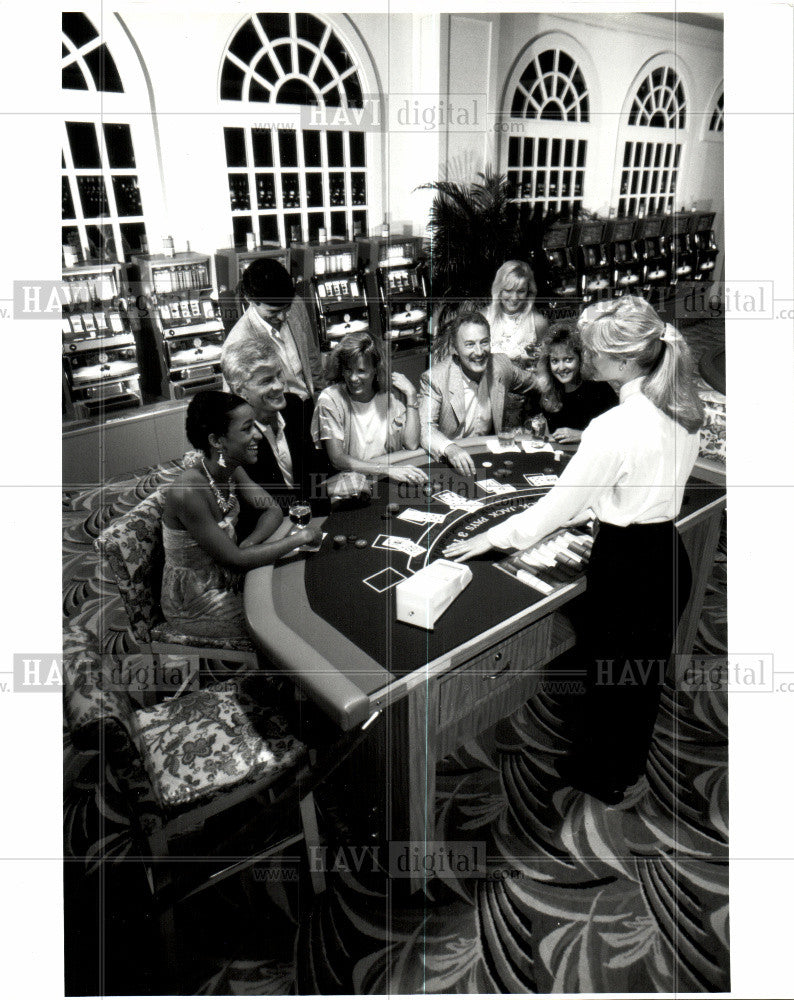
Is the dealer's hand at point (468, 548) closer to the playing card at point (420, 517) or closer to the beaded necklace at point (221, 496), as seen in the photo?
the playing card at point (420, 517)

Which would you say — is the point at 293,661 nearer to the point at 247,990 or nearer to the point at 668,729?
the point at 247,990

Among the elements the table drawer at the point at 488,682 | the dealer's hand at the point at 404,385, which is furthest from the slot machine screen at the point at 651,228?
the table drawer at the point at 488,682

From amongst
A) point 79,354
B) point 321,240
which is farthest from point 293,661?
point 321,240

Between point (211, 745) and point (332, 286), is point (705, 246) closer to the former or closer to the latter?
point (211, 745)

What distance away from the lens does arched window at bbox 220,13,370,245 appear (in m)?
2.00

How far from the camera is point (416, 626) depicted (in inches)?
76.5

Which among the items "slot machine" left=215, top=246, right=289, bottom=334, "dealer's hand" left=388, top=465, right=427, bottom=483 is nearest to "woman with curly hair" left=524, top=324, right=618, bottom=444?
"dealer's hand" left=388, top=465, right=427, bottom=483

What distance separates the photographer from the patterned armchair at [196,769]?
161cm

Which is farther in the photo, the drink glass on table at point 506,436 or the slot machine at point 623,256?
the drink glass on table at point 506,436

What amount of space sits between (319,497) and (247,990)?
160 centimetres

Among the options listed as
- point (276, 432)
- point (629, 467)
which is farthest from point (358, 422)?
point (629, 467)

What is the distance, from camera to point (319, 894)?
205cm

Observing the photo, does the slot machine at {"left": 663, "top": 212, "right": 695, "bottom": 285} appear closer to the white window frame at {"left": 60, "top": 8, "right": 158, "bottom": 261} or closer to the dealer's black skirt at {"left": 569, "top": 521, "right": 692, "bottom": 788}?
the dealer's black skirt at {"left": 569, "top": 521, "right": 692, "bottom": 788}

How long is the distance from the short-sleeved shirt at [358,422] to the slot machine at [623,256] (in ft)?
3.64
